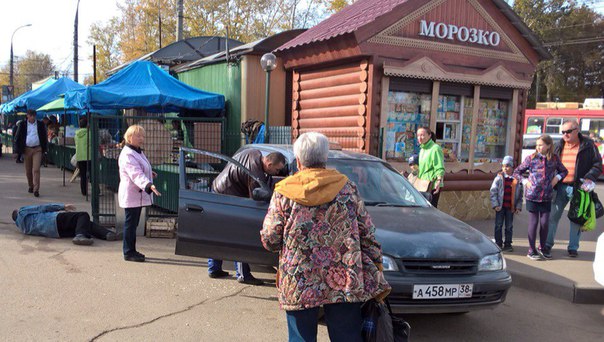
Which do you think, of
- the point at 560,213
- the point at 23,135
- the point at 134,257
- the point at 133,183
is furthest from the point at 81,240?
the point at 560,213

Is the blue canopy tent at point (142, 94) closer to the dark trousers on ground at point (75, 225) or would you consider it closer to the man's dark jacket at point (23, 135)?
the man's dark jacket at point (23, 135)

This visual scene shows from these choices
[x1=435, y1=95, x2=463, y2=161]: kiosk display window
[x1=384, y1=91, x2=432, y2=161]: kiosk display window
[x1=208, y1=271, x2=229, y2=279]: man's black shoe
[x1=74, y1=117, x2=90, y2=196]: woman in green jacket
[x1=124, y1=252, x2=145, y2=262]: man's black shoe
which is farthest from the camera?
[x1=74, y1=117, x2=90, y2=196]: woman in green jacket

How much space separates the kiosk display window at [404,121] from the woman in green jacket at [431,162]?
142 cm

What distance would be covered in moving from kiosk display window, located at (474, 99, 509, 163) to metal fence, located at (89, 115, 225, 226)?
5.45m

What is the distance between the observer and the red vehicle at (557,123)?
20.6m

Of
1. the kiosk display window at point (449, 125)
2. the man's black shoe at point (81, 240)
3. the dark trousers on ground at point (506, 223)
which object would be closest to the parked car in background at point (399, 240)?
the dark trousers on ground at point (506, 223)

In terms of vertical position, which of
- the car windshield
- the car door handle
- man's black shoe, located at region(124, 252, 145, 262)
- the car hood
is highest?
the car windshield

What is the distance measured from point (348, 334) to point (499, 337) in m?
2.31

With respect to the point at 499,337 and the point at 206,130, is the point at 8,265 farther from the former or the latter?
the point at 499,337

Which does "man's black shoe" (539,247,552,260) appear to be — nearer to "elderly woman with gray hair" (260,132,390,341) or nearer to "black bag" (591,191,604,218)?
"black bag" (591,191,604,218)

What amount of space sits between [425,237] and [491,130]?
6816 millimetres

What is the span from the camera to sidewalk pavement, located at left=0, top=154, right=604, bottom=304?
18.1 ft

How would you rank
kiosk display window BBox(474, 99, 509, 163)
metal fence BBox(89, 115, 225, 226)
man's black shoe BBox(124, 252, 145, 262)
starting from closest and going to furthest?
man's black shoe BBox(124, 252, 145, 262), metal fence BBox(89, 115, 225, 226), kiosk display window BBox(474, 99, 509, 163)

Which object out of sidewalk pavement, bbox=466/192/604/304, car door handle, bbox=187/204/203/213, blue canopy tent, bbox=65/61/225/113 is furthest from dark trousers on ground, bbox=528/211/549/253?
blue canopy tent, bbox=65/61/225/113
